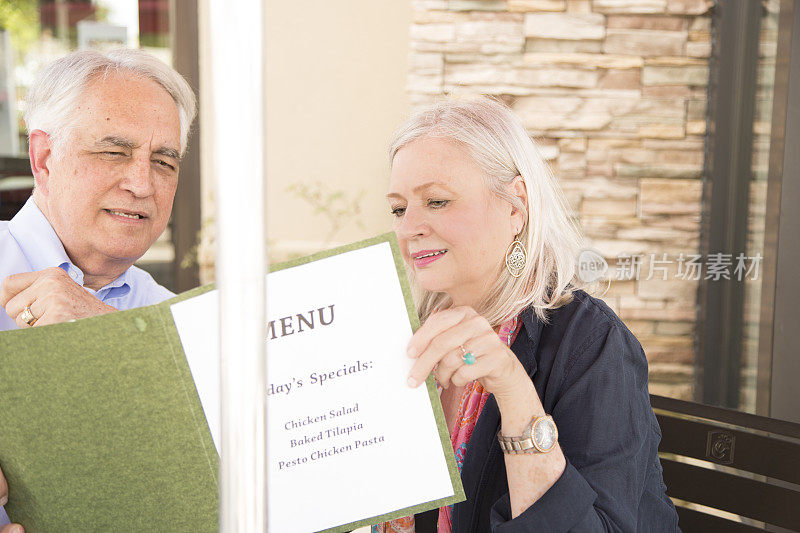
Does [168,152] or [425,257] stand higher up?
[168,152]

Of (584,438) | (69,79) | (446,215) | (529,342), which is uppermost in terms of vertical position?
(69,79)

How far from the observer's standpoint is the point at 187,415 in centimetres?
93

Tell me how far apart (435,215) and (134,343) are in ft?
2.63

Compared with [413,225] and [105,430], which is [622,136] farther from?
[105,430]

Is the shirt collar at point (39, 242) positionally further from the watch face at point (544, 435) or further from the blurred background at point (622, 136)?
the blurred background at point (622, 136)

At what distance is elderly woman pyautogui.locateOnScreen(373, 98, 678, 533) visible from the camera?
1159mm

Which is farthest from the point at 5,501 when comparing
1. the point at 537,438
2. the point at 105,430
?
the point at 537,438

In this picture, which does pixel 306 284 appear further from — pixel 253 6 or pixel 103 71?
pixel 103 71

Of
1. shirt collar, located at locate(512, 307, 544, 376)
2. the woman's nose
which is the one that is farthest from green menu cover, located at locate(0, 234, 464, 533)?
the woman's nose

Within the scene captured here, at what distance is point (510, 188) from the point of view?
1600mm

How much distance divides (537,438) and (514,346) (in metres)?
0.35

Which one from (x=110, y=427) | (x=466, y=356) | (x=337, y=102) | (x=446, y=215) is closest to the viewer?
Result: (x=110, y=427)

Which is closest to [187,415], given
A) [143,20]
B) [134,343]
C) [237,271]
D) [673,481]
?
[134,343]

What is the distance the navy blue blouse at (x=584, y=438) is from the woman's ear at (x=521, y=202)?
0.20 m
